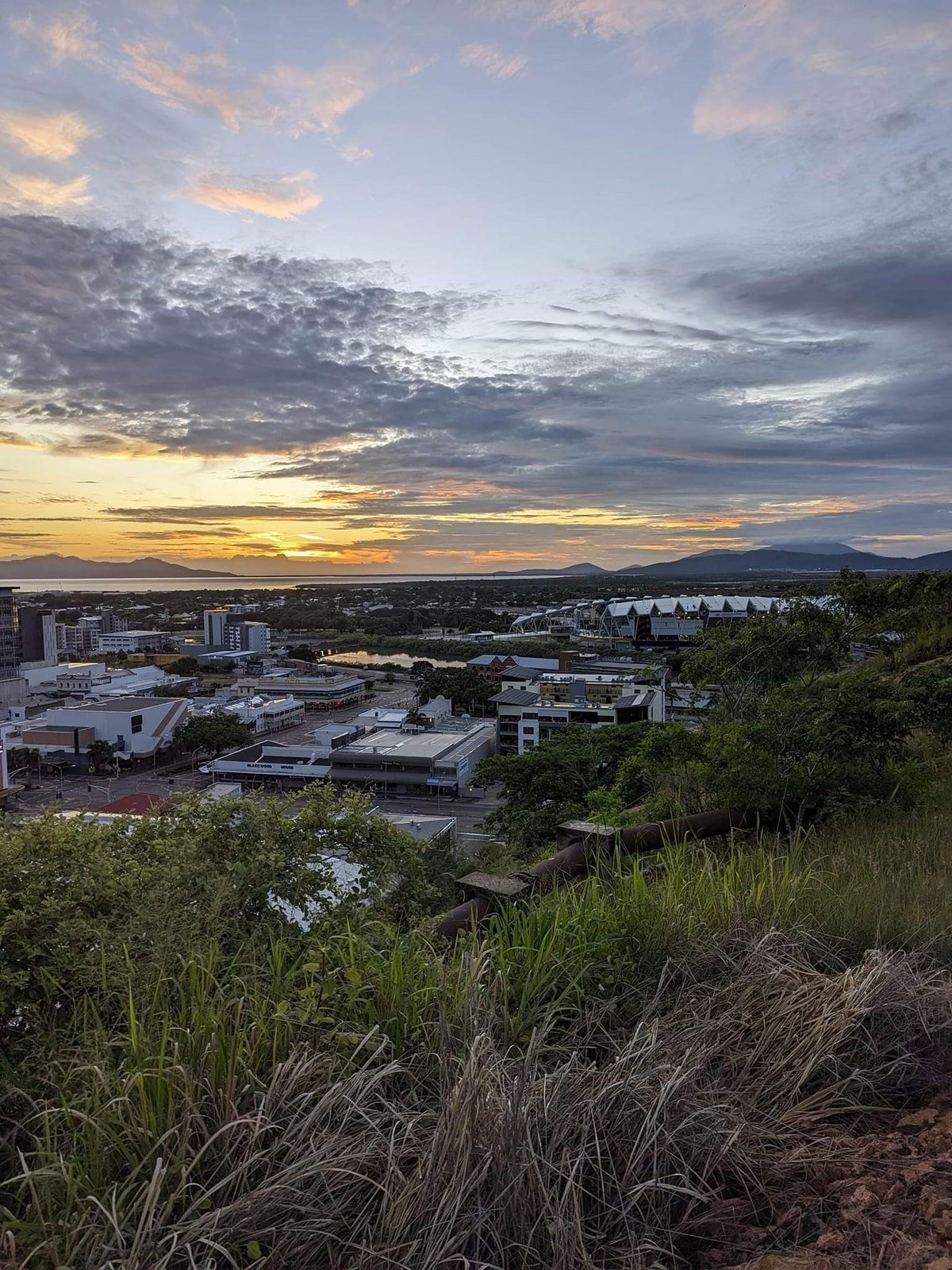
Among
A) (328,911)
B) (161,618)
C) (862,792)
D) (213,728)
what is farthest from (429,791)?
(161,618)

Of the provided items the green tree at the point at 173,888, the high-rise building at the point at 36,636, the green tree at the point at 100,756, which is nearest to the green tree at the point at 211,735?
the green tree at the point at 100,756

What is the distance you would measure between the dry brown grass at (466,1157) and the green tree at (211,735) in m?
29.0

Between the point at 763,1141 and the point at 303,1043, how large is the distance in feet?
3.58

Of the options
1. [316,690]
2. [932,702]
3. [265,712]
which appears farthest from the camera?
[316,690]

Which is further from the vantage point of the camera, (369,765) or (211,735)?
(211,735)

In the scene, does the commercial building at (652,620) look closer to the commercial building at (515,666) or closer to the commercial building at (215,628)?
the commercial building at (515,666)

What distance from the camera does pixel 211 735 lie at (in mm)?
28969

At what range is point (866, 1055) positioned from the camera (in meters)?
2.06

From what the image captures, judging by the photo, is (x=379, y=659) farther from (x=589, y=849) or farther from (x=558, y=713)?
(x=589, y=849)

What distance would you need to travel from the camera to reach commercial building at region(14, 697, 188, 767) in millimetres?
27078

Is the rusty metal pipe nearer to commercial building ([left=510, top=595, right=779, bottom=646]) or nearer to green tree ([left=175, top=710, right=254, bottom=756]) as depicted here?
green tree ([left=175, top=710, right=254, bottom=756])

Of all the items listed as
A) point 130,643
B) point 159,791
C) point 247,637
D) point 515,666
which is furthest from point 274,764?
point 130,643

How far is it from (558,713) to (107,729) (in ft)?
54.9

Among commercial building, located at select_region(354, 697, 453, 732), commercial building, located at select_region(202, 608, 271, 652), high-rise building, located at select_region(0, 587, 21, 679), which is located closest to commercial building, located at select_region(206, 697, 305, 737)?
commercial building, located at select_region(354, 697, 453, 732)
